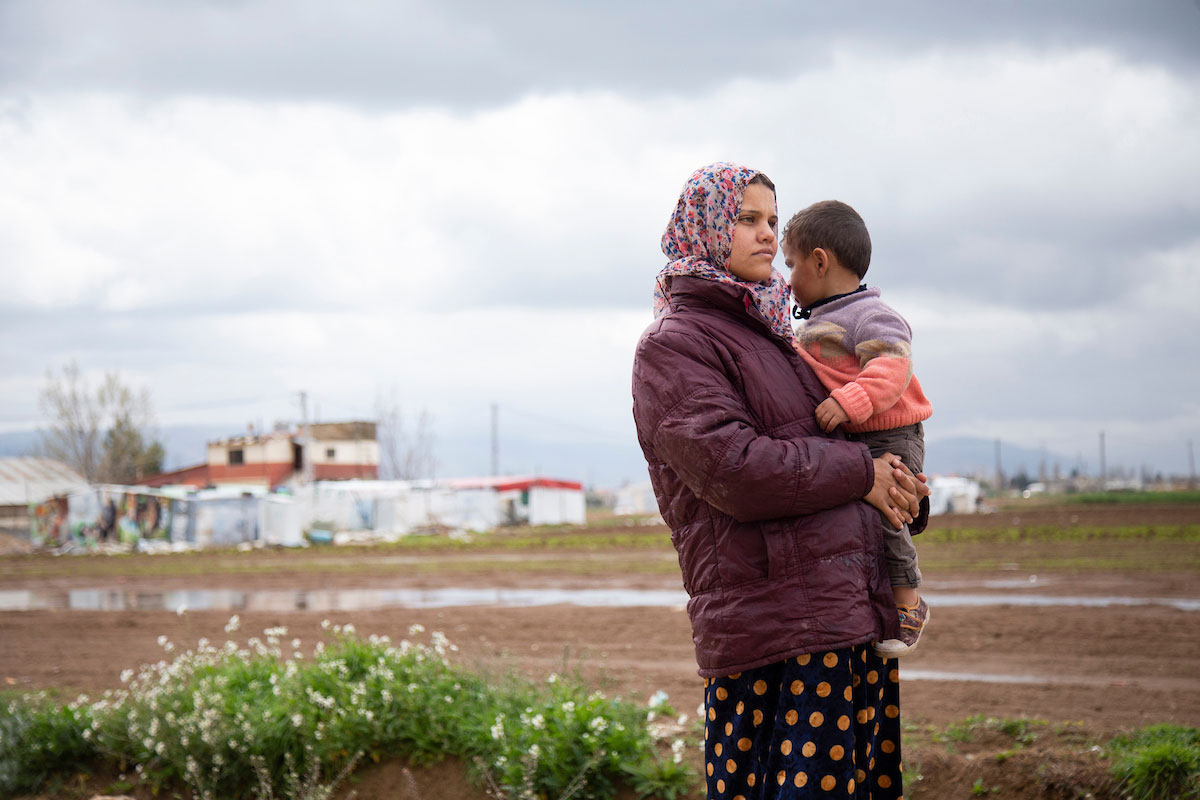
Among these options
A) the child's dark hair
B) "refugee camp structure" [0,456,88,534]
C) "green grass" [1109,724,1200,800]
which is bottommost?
"green grass" [1109,724,1200,800]

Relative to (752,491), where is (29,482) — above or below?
above

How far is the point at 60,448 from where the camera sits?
6719 centimetres

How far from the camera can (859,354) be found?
2.57 m

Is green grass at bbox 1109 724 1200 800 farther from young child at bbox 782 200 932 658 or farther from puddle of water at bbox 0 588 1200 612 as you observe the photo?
puddle of water at bbox 0 588 1200 612

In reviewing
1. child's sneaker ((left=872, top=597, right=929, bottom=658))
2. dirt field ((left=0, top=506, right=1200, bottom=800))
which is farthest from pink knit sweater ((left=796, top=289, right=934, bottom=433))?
dirt field ((left=0, top=506, right=1200, bottom=800))

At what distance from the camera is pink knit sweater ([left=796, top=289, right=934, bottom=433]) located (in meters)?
2.46

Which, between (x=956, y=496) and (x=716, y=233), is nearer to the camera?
(x=716, y=233)

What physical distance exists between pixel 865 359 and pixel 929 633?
841cm

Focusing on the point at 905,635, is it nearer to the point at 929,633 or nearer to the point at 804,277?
the point at 804,277

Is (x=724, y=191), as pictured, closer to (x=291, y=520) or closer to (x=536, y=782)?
(x=536, y=782)

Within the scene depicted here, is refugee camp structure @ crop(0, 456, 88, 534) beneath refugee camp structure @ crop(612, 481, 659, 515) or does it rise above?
above

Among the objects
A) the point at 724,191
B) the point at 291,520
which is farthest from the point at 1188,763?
the point at 291,520

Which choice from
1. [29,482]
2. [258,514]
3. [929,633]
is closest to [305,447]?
[258,514]

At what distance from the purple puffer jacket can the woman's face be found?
0.09 metres
